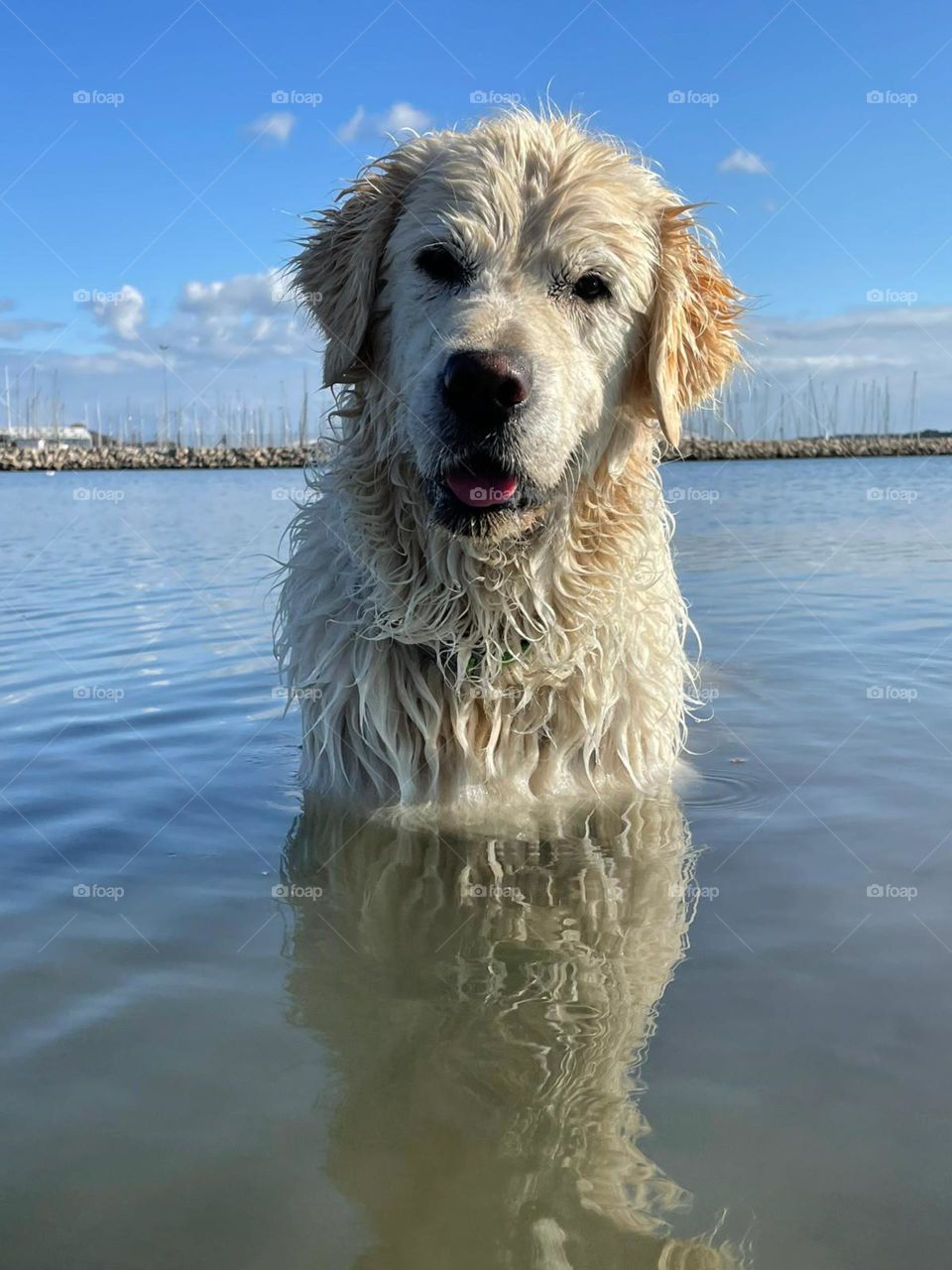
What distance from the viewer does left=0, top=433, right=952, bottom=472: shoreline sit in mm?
81312

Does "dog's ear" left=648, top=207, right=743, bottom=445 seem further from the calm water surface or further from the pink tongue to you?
the calm water surface

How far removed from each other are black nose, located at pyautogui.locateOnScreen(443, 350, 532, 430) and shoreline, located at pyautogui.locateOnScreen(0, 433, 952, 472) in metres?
73.3

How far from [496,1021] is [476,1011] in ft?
0.25

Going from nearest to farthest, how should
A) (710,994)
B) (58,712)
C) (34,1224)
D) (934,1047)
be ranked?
(34,1224)
(934,1047)
(710,994)
(58,712)

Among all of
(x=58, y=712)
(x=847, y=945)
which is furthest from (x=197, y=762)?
(x=847, y=945)

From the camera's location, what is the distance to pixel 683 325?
4.80 metres

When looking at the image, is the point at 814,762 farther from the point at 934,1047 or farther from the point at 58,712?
the point at 58,712

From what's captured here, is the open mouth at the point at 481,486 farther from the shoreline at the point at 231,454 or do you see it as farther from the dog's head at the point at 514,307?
the shoreline at the point at 231,454

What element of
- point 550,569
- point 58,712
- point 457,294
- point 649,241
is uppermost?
point 649,241

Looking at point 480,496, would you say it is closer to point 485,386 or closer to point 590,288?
point 485,386

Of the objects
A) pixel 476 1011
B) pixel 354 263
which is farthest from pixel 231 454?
pixel 476 1011

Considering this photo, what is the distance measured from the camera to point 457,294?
431 centimetres

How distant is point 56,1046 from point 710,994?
1.63m

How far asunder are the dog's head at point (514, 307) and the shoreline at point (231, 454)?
72257mm
